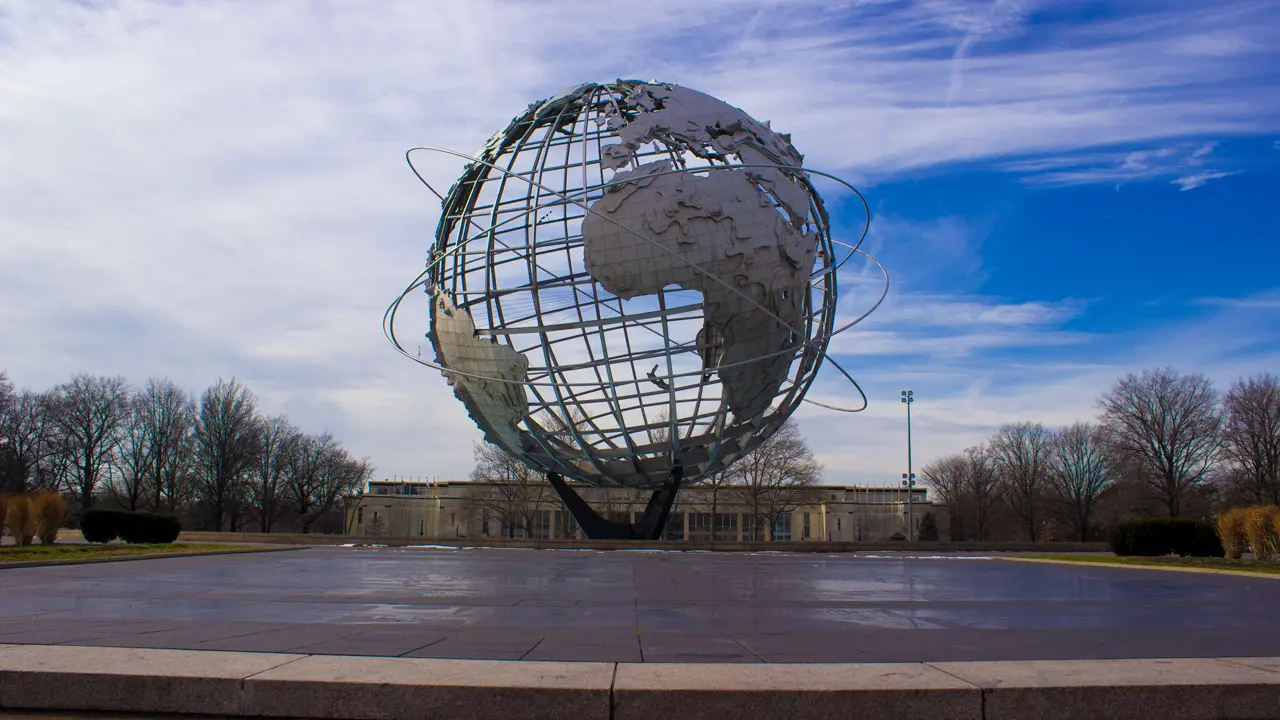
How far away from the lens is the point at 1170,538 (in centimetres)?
2222

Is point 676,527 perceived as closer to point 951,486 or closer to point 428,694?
point 951,486

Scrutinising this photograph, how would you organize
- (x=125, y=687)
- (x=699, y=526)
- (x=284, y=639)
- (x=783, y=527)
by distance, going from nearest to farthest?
(x=125, y=687)
(x=284, y=639)
(x=699, y=526)
(x=783, y=527)

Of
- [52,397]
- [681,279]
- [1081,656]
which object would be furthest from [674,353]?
[52,397]

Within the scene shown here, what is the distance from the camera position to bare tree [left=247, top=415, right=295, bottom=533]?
179ft

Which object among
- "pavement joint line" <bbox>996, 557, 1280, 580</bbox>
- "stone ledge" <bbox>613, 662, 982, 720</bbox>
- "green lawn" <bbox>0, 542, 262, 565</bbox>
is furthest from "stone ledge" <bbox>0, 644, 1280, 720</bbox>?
"pavement joint line" <bbox>996, 557, 1280, 580</bbox>

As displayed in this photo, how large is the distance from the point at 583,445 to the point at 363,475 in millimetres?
48722

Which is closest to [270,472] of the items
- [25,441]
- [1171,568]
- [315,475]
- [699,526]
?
[315,475]

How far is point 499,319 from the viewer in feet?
62.2

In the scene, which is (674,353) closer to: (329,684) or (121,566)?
(121,566)

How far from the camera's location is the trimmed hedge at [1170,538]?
22.0 meters

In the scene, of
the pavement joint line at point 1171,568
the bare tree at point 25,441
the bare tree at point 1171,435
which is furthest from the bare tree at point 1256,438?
the bare tree at point 25,441

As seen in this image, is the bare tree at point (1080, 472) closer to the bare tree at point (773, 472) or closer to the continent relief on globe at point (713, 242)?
the bare tree at point (773, 472)

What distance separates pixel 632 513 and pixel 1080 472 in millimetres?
28863

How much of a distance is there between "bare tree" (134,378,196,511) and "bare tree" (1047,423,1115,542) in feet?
174
